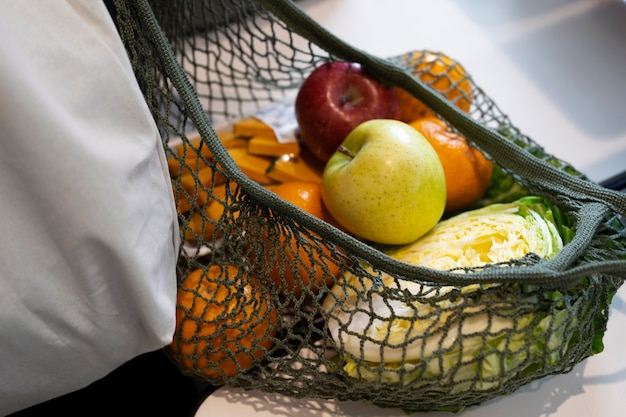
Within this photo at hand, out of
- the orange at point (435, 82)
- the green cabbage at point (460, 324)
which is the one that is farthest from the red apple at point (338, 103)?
the green cabbage at point (460, 324)

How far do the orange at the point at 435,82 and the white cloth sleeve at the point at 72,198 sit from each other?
342 millimetres

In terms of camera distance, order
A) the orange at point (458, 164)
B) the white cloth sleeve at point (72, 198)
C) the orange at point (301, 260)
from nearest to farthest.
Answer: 1. the white cloth sleeve at point (72, 198)
2. the orange at point (301, 260)
3. the orange at point (458, 164)

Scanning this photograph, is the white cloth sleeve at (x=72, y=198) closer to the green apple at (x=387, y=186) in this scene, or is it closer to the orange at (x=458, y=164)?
the green apple at (x=387, y=186)

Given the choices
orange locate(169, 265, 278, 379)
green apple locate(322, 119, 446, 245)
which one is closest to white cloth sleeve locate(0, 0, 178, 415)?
orange locate(169, 265, 278, 379)

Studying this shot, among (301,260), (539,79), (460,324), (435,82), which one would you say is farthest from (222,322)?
(539,79)

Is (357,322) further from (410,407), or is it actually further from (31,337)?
(31,337)

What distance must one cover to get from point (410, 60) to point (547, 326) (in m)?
0.40

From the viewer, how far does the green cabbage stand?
489mm

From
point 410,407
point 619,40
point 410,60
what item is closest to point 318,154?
point 410,60

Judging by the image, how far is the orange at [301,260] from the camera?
521 millimetres

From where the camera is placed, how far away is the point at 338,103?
2.22 ft

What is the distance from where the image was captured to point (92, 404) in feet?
2.16

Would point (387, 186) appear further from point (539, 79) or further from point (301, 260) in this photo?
point (539, 79)

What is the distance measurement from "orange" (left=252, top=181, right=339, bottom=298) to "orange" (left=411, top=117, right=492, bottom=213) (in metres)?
0.13
